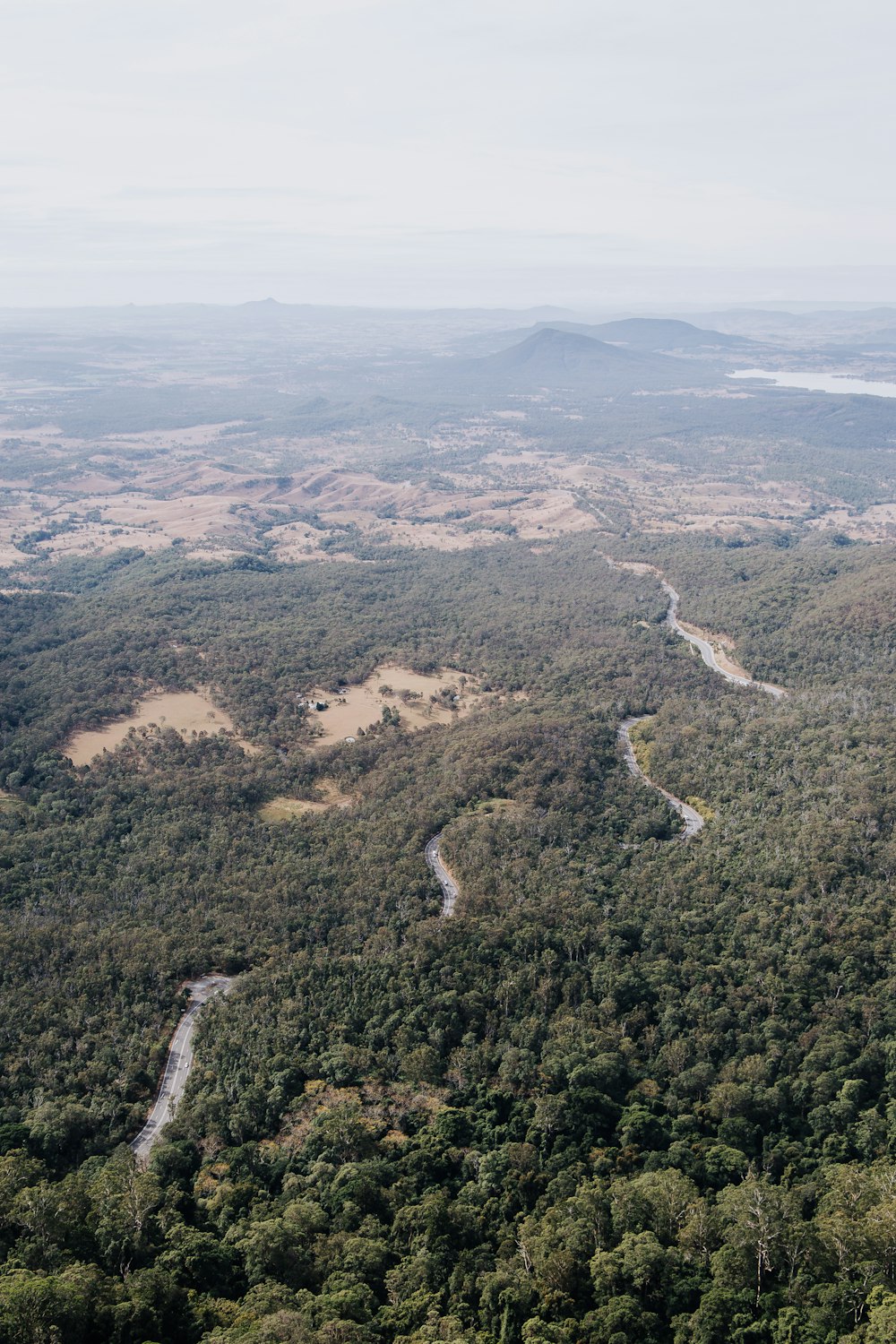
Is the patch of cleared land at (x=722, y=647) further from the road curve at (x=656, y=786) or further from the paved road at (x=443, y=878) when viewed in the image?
the paved road at (x=443, y=878)

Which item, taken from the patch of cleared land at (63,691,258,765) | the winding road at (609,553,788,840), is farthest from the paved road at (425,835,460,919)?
the patch of cleared land at (63,691,258,765)

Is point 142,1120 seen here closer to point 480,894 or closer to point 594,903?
point 480,894

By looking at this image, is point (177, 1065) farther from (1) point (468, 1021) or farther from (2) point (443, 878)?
(2) point (443, 878)

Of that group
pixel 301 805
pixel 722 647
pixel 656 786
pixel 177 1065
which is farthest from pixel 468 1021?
pixel 722 647

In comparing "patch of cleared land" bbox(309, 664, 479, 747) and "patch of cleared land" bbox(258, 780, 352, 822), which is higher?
"patch of cleared land" bbox(309, 664, 479, 747)

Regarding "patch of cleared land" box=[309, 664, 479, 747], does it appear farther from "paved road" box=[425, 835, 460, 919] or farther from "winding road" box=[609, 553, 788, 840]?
"paved road" box=[425, 835, 460, 919]

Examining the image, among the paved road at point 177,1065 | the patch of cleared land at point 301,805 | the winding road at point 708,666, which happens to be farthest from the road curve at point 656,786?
the paved road at point 177,1065
